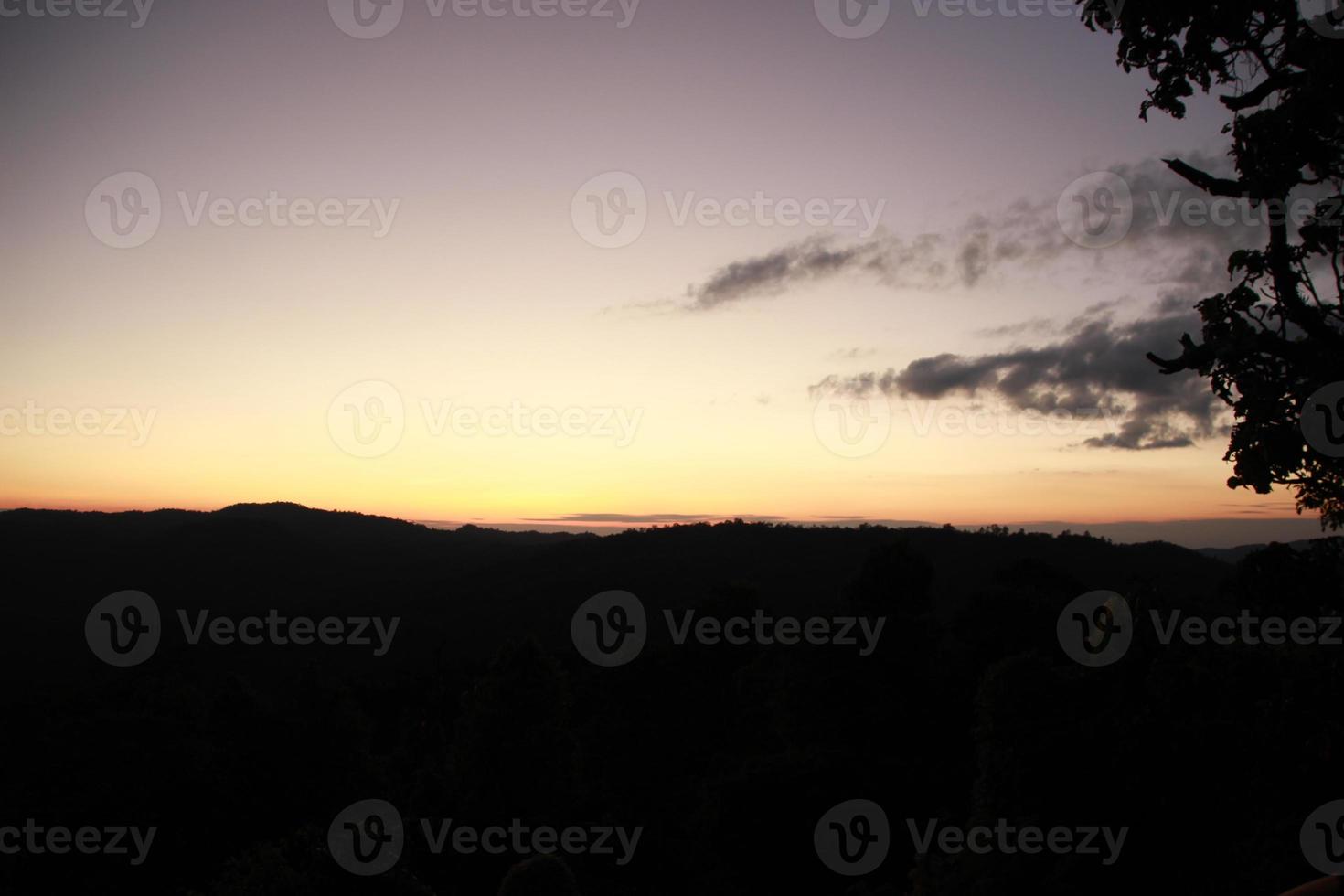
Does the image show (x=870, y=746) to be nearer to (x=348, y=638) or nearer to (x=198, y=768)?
(x=198, y=768)

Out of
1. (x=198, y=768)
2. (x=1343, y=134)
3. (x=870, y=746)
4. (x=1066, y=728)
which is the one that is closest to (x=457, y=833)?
(x=198, y=768)

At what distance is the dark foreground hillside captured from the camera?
62.1 feet

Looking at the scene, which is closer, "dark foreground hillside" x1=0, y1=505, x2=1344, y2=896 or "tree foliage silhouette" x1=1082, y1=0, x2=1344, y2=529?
Answer: "tree foliage silhouette" x1=1082, y1=0, x2=1344, y2=529

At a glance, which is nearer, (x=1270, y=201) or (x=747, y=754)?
(x=1270, y=201)

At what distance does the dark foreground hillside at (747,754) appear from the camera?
18.9 metres

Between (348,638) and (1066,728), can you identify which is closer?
(1066,728)

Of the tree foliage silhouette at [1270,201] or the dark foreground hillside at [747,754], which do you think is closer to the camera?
the tree foliage silhouette at [1270,201]

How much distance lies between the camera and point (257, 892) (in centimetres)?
1967

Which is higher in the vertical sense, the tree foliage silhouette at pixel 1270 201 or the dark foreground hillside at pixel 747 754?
the tree foliage silhouette at pixel 1270 201

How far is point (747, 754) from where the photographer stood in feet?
165

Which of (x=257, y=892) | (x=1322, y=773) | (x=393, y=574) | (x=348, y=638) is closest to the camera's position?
(x=1322, y=773)

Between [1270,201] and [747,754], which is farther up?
[1270,201]

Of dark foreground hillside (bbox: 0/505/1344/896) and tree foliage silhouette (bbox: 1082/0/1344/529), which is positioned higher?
tree foliage silhouette (bbox: 1082/0/1344/529)

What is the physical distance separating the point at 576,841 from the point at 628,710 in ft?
74.3
